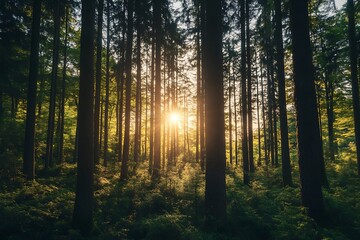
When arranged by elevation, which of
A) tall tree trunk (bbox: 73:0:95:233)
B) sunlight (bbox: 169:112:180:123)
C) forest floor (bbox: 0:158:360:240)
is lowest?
forest floor (bbox: 0:158:360:240)

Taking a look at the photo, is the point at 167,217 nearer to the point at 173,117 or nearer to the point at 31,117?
the point at 31,117

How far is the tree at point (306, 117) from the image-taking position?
714 centimetres

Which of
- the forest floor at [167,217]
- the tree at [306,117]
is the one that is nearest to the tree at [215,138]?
the forest floor at [167,217]

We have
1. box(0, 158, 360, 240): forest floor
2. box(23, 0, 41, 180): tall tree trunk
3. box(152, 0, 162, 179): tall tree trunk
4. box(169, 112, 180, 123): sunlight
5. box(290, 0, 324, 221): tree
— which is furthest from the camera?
box(169, 112, 180, 123): sunlight

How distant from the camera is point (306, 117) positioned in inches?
286

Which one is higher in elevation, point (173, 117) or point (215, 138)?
point (173, 117)

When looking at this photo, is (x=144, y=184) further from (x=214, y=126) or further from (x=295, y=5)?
(x=295, y=5)

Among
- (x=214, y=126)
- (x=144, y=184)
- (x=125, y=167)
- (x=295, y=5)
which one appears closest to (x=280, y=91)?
(x=295, y=5)

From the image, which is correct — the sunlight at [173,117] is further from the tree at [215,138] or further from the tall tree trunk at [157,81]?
the tree at [215,138]

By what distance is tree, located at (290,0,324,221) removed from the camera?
714cm

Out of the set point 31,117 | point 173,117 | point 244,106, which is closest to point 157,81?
point 244,106

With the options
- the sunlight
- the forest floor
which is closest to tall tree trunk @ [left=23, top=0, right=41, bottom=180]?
the forest floor

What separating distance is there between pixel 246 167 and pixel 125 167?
7159 mm

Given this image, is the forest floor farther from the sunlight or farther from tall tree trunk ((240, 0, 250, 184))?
the sunlight
